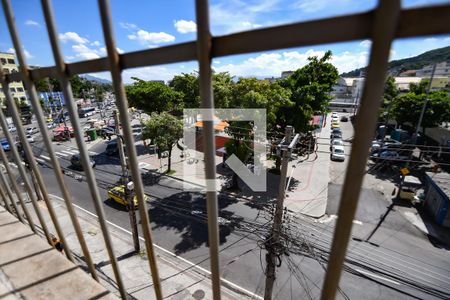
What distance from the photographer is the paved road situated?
27.4 ft

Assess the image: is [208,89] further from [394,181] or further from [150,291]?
[394,181]

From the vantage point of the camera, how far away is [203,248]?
34.3 feet

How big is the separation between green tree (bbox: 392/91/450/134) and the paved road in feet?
29.8

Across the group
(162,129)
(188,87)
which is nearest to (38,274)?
(162,129)

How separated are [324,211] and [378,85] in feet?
44.7

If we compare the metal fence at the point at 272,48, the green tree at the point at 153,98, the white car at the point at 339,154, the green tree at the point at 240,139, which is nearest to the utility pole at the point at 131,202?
the green tree at the point at 240,139

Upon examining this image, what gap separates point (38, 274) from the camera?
7.92 feet

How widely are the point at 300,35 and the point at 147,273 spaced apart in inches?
409

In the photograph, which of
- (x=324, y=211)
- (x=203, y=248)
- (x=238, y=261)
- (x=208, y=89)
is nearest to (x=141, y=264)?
(x=203, y=248)

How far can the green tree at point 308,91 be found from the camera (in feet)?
43.3

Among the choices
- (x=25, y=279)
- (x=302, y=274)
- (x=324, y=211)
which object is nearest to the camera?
(x=25, y=279)

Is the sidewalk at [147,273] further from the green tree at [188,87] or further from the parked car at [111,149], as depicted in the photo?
the green tree at [188,87]

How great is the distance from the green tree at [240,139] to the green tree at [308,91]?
244 centimetres

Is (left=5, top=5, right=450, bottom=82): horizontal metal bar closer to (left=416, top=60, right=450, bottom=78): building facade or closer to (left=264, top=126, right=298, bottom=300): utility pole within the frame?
(left=264, top=126, right=298, bottom=300): utility pole
